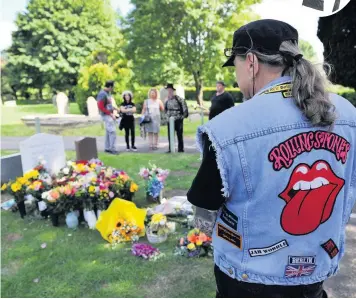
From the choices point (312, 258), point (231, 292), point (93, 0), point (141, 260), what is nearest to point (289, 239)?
point (312, 258)

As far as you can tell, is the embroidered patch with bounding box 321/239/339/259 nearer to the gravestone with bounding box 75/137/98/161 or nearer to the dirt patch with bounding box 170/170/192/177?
the gravestone with bounding box 75/137/98/161

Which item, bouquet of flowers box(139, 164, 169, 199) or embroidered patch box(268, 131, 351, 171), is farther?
bouquet of flowers box(139, 164, 169, 199)

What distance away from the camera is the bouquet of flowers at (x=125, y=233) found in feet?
13.3

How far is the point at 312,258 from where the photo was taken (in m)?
1.36

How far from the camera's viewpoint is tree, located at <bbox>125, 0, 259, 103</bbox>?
17.9 meters

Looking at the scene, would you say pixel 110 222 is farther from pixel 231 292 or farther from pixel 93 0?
pixel 93 0

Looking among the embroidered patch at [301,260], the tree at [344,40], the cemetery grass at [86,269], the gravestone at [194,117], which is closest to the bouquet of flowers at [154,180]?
the cemetery grass at [86,269]

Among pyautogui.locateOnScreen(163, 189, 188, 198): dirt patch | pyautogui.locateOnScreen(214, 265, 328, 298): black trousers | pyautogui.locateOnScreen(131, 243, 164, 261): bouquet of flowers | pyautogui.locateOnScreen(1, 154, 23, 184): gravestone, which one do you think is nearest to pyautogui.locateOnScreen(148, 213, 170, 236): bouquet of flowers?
pyautogui.locateOnScreen(131, 243, 164, 261): bouquet of flowers

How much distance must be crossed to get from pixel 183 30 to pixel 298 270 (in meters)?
18.6

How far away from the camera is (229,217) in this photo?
134 cm

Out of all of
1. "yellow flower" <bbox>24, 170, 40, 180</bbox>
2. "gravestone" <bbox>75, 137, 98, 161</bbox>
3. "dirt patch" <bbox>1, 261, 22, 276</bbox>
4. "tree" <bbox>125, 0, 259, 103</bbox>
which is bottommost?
"dirt patch" <bbox>1, 261, 22, 276</bbox>

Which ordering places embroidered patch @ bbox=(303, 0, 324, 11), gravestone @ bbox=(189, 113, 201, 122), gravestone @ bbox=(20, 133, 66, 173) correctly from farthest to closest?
gravestone @ bbox=(189, 113, 201, 122) → gravestone @ bbox=(20, 133, 66, 173) → embroidered patch @ bbox=(303, 0, 324, 11)

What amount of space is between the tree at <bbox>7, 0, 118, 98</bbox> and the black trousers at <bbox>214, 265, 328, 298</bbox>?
33913mm

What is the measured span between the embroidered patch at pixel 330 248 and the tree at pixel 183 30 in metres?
17.4
